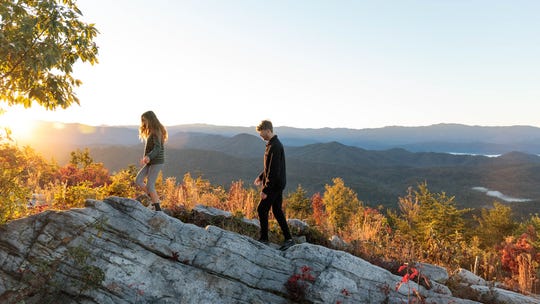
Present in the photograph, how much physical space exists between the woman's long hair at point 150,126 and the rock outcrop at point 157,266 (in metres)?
1.50

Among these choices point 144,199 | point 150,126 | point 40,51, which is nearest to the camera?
point 40,51

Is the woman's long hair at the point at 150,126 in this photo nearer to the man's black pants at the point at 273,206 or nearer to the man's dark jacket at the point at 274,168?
the man's dark jacket at the point at 274,168

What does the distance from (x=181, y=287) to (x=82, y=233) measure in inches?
76.1

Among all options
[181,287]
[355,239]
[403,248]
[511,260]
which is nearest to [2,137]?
[181,287]

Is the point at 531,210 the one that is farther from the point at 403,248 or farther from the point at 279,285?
the point at 279,285

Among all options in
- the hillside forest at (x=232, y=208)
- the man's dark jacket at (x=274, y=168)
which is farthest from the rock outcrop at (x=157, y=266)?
the man's dark jacket at (x=274, y=168)

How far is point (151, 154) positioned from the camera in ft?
21.0

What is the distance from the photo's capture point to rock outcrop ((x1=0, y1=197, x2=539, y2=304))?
470 centimetres

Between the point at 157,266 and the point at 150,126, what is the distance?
289cm

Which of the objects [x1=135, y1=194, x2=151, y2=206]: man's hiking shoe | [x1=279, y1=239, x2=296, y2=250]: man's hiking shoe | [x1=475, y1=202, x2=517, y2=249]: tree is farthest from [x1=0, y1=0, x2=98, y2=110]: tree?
[x1=475, y1=202, x2=517, y2=249]: tree

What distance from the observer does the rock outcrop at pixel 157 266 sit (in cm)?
470

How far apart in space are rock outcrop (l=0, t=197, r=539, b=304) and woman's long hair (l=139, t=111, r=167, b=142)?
1.50 m

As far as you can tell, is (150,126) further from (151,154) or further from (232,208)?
(232,208)

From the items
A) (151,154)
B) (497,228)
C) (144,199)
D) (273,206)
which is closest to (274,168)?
(273,206)
